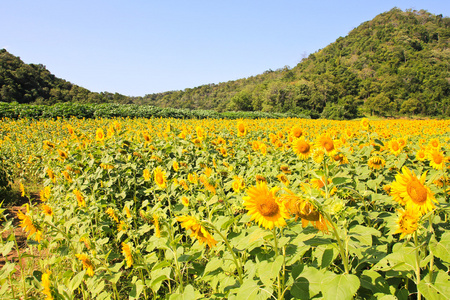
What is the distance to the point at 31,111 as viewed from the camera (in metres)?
15.2

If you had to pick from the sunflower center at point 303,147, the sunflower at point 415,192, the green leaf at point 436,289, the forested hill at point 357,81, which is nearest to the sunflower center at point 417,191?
the sunflower at point 415,192

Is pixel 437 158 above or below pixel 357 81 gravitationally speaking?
below

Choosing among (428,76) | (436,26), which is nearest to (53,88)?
(428,76)

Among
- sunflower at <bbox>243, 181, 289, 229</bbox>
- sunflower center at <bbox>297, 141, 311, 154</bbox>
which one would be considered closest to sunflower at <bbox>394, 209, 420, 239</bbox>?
sunflower at <bbox>243, 181, 289, 229</bbox>

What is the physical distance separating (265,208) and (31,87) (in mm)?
46540

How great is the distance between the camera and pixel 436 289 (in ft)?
2.84

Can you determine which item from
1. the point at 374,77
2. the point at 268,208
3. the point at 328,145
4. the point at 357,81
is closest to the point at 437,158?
the point at 328,145

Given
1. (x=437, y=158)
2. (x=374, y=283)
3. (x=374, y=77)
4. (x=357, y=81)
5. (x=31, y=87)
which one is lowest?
(x=374, y=283)

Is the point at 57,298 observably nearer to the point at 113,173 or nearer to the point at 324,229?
the point at 324,229

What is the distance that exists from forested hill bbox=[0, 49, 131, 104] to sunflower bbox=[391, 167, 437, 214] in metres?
40.6

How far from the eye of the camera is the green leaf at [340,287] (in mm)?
803

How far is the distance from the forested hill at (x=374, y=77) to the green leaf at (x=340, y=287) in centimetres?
3629

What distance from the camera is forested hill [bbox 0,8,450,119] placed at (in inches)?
1463

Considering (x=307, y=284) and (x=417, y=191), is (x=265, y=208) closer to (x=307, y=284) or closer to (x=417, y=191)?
(x=307, y=284)
